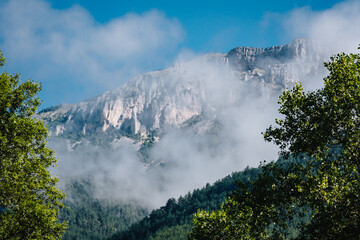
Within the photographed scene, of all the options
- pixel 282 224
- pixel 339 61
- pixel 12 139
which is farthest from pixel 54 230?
pixel 339 61

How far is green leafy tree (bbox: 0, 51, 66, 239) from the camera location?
799 inches

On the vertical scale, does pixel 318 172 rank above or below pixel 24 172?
below

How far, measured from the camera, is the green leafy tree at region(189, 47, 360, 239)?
1781 centimetres

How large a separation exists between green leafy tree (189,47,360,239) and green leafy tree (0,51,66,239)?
14328 millimetres

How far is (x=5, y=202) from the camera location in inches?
814

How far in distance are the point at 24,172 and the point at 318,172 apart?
2090cm

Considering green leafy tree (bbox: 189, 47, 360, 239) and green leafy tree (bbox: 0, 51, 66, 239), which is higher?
green leafy tree (bbox: 0, 51, 66, 239)

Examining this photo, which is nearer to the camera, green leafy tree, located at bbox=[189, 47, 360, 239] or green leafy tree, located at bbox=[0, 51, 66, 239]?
green leafy tree, located at bbox=[189, 47, 360, 239]

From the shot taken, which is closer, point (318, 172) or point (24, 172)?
point (318, 172)

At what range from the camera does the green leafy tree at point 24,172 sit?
2030cm

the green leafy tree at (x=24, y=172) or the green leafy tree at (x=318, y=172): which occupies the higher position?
the green leafy tree at (x=24, y=172)

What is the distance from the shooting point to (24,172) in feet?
70.7

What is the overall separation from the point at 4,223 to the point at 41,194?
332cm

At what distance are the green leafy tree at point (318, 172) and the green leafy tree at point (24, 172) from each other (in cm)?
1433
